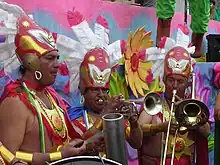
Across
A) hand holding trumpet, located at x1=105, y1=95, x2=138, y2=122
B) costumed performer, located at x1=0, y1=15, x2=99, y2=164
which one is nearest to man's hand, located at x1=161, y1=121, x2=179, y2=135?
hand holding trumpet, located at x1=105, y1=95, x2=138, y2=122

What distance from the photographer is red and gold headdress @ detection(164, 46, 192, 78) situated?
434cm

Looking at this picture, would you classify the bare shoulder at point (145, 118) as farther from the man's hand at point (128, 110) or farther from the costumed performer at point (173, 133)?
the man's hand at point (128, 110)

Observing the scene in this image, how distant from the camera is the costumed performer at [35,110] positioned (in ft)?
10.1

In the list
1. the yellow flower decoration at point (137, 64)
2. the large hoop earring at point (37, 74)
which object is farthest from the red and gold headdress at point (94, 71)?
the yellow flower decoration at point (137, 64)

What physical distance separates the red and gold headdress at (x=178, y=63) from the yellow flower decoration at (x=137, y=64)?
0.49m

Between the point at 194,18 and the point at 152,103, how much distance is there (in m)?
2.61

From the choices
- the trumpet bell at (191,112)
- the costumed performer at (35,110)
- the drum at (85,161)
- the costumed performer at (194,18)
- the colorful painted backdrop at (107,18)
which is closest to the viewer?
the drum at (85,161)

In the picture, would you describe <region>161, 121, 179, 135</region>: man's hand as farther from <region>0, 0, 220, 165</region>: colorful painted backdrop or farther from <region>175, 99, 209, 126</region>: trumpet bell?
<region>0, 0, 220, 165</region>: colorful painted backdrop

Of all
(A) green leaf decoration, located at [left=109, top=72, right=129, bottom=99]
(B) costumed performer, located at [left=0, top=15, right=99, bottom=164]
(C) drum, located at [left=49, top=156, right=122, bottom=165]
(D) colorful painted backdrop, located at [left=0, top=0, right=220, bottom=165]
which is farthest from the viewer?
(A) green leaf decoration, located at [left=109, top=72, right=129, bottom=99]

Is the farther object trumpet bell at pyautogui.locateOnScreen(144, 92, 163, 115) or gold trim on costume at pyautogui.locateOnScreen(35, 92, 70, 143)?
trumpet bell at pyautogui.locateOnScreen(144, 92, 163, 115)

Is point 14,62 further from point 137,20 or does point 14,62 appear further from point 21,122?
point 137,20

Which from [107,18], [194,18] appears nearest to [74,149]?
[107,18]

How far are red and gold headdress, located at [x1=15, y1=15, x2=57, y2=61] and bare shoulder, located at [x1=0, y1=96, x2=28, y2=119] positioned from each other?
0.34 meters

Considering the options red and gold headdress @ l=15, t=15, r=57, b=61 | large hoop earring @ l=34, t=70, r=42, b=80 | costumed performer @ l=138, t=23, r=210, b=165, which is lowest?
costumed performer @ l=138, t=23, r=210, b=165
